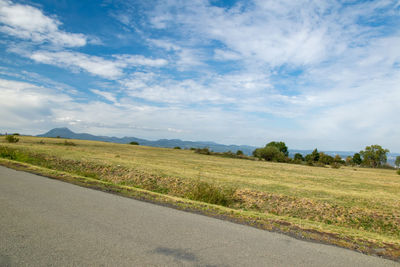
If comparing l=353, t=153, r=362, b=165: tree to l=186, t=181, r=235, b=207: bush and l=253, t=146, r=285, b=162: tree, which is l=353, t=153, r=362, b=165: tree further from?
l=186, t=181, r=235, b=207: bush

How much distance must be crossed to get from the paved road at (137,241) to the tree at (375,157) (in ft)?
460

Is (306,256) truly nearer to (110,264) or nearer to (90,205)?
(110,264)

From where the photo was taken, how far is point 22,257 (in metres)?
4.35

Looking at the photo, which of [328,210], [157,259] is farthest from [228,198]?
[157,259]

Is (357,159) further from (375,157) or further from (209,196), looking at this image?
(209,196)

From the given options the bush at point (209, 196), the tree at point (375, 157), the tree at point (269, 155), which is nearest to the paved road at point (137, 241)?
the bush at point (209, 196)

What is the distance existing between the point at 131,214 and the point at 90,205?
5.37ft

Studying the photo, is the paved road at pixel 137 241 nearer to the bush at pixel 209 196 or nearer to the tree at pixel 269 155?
the bush at pixel 209 196

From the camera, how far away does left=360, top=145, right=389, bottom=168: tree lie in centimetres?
12312

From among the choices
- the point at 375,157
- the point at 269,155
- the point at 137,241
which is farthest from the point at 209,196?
the point at 375,157

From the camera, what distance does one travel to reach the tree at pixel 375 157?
404 feet

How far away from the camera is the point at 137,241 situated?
534 centimetres

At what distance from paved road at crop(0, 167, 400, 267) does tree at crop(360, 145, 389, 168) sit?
14009cm

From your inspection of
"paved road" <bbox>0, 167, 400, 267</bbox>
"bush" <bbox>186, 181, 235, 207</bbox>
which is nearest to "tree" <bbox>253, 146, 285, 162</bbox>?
"bush" <bbox>186, 181, 235, 207</bbox>
